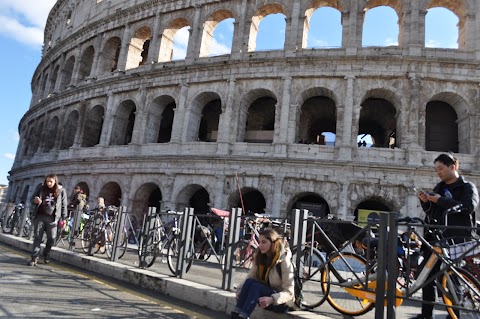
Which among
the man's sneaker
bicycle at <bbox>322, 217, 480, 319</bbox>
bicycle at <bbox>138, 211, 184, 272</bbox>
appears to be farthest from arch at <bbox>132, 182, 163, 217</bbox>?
bicycle at <bbox>322, 217, 480, 319</bbox>

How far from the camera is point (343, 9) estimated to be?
52.0 feet

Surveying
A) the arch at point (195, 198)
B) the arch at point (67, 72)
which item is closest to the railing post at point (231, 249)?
the arch at point (195, 198)

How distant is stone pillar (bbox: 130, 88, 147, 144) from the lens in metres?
18.2

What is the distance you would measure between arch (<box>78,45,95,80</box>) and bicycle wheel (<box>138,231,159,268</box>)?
1978 centimetres

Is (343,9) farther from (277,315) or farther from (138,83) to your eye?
(277,315)

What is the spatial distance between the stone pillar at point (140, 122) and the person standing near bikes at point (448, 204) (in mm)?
15945

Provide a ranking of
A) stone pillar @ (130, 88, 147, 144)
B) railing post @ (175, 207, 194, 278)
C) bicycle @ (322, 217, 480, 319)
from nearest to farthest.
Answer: bicycle @ (322, 217, 480, 319) < railing post @ (175, 207, 194, 278) < stone pillar @ (130, 88, 147, 144)

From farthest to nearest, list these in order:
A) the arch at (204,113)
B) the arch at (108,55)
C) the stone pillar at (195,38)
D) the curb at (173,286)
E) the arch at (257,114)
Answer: the arch at (108,55)
the stone pillar at (195,38)
the arch at (204,113)
the arch at (257,114)
the curb at (173,286)

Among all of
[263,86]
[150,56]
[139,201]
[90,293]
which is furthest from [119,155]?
[90,293]

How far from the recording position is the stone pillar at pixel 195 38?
18094 millimetres

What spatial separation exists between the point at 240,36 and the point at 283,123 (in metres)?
5.42

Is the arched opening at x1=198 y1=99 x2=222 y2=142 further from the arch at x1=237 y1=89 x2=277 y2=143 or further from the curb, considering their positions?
the curb

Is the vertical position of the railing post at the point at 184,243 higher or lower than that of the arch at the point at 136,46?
lower

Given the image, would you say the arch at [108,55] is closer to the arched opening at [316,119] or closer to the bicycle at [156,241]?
the arched opening at [316,119]
